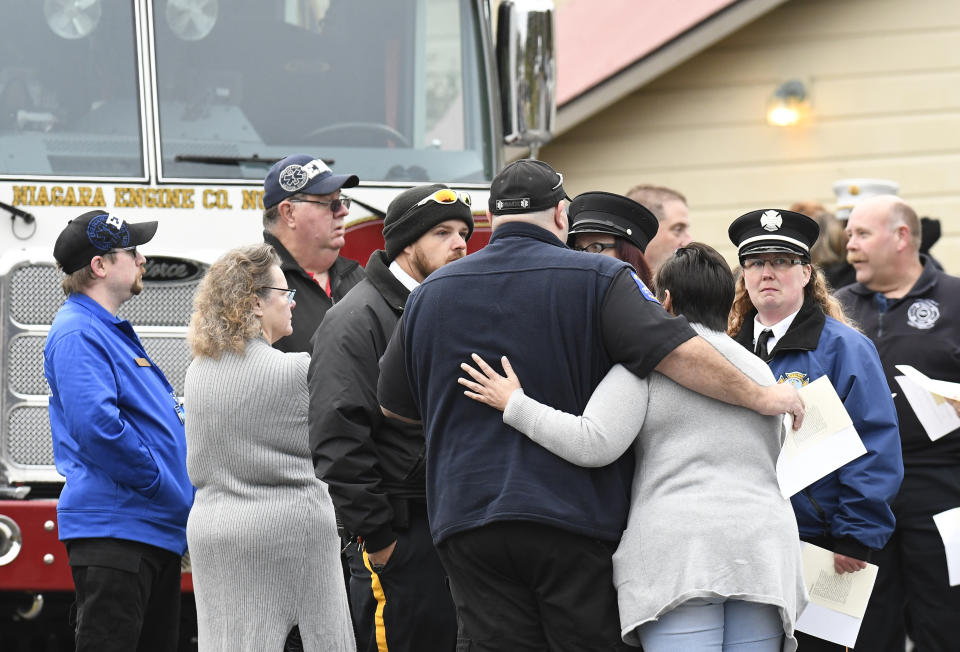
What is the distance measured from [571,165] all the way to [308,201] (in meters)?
4.74

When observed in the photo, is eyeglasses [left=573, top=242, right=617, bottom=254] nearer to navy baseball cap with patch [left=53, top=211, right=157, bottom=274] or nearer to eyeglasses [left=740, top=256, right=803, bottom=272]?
eyeglasses [left=740, top=256, right=803, bottom=272]

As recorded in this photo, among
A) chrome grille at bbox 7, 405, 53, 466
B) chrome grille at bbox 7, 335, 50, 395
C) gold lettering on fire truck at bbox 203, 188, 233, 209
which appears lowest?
chrome grille at bbox 7, 405, 53, 466

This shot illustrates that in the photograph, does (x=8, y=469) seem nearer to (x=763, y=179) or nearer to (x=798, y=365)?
(x=798, y=365)

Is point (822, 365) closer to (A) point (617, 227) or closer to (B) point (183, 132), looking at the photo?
(A) point (617, 227)

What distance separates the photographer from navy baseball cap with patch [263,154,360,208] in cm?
525

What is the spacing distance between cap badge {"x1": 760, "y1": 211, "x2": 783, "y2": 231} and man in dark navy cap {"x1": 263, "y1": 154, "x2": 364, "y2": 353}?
1.67 meters

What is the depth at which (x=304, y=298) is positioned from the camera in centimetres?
516

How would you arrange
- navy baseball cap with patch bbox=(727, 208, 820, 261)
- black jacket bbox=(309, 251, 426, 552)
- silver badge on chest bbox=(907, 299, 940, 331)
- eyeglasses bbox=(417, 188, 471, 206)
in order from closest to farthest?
black jacket bbox=(309, 251, 426, 552)
eyeglasses bbox=(417, 188, 471, 206)
navy baseball cap with patch bbox=(727, 208, 820, 261)
silver badge on chest bbox=(907, 299, 940, 331)

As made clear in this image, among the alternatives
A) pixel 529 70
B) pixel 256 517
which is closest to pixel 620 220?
pixel 256 517

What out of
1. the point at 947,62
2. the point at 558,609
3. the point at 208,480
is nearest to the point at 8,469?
the point at 208,480

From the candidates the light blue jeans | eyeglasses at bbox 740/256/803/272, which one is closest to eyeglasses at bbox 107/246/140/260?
eyeglasses at bbox 740/256/803/272

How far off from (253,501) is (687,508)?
153 cm

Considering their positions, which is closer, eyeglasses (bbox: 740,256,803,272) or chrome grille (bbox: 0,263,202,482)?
eyeglasses (bbox: 740,256,803,272)

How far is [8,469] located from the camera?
5570mm
